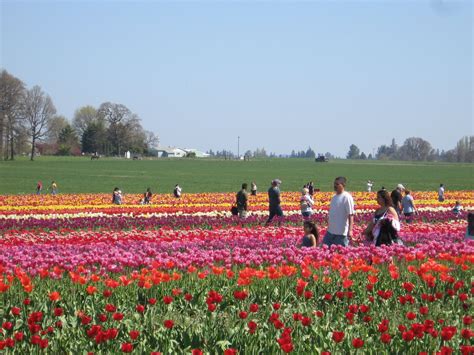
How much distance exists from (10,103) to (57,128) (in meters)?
18.2

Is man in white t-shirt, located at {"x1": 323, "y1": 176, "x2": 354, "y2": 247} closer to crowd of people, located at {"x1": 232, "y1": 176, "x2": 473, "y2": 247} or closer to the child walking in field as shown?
crowd of people, located at {"x1": 232, "y1": 176, "x2": 473, "y2": 247}

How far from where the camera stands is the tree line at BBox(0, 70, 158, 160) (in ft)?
325

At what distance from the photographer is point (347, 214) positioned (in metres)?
12.0

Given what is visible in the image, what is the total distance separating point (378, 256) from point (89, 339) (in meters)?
→ 5.37

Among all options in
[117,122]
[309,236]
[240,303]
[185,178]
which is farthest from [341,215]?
[117,122]

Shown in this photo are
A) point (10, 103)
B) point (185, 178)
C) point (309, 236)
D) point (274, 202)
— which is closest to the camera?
point (309, 236)

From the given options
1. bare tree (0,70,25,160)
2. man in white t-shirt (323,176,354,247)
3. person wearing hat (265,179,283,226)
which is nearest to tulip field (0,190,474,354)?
man in white t-shirt (323,176,354,247)

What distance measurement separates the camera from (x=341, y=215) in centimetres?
1208

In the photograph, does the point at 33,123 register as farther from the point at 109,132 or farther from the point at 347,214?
the point at 347,214

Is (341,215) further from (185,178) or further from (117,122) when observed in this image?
(117,122)

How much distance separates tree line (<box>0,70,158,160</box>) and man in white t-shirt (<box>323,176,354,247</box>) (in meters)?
91.4

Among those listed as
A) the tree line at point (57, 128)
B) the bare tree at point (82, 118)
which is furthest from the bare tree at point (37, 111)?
the bare tree at point (82, 118)

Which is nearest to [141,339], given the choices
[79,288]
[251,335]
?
[251,335]

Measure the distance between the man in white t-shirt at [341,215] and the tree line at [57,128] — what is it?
300 feet
